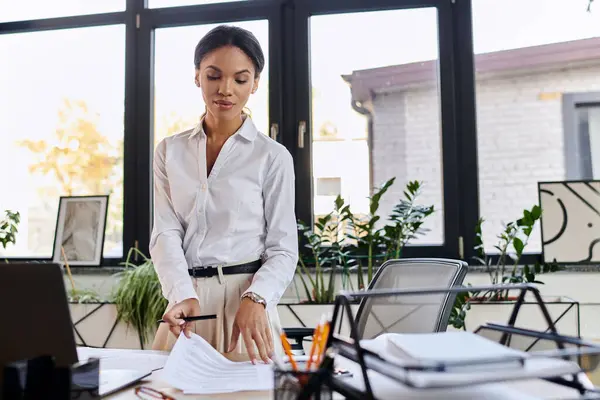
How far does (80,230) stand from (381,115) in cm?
179

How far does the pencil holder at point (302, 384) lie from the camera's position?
0.72 m

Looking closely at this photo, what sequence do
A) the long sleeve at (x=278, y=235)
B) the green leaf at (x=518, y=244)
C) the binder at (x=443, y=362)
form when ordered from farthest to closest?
the green leaf at (x=518, y=244)
the long sleeve at (x=278, y=235)
the binder at (x=443, y=362)

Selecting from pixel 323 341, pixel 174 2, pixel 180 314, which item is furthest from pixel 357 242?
pixel 323 341

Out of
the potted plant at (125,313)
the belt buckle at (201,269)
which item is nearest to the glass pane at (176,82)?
the potted plant at (125,313)

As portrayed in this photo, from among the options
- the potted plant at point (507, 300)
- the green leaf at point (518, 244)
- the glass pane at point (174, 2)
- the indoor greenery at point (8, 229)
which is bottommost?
the potted plant at point (507, 300)

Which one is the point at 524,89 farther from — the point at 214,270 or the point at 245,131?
the point at 214,270

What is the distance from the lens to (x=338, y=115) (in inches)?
127

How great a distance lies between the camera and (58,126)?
11.7ft

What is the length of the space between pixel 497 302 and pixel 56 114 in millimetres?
2731

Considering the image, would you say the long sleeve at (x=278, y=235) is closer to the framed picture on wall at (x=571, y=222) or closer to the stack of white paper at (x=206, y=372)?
the stack of white paper at (x=206, y=372)

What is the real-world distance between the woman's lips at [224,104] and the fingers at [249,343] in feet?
2.03

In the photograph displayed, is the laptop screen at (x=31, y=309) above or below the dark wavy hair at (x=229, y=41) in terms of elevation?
below

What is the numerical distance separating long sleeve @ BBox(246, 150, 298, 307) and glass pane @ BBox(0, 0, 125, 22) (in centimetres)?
238

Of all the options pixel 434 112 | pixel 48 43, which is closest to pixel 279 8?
pixel 434 112
